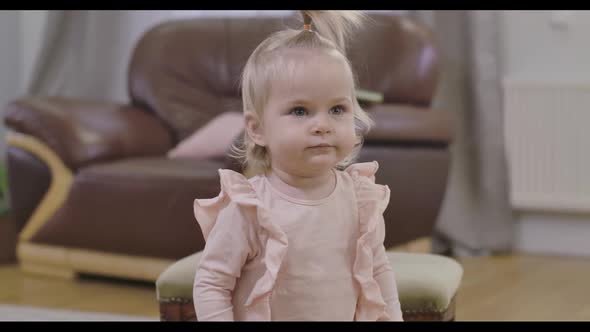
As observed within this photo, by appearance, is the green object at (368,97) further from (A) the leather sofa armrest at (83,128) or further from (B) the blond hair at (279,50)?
(B) the blond hair at (279,50)

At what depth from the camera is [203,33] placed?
3.61 m

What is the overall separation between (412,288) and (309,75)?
62 cm

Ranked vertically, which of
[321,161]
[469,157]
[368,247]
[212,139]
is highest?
[321,161]

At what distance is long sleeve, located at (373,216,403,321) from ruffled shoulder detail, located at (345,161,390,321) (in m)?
0.01

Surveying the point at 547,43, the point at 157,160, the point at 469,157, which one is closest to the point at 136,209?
the point at 157,160

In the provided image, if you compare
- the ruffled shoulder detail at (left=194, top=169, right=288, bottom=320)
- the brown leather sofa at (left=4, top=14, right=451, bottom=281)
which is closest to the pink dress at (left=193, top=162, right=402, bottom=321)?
the ruffled shoulder detail at (left=194, top=169, right=288, bottom=320)

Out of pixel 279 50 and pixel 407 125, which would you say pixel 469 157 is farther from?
pixel 279 50

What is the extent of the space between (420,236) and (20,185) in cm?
138

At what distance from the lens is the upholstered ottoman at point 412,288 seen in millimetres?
1717

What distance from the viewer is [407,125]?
116 inches

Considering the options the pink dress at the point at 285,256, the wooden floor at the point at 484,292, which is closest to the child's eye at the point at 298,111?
the pink dress at the point at 285,256
